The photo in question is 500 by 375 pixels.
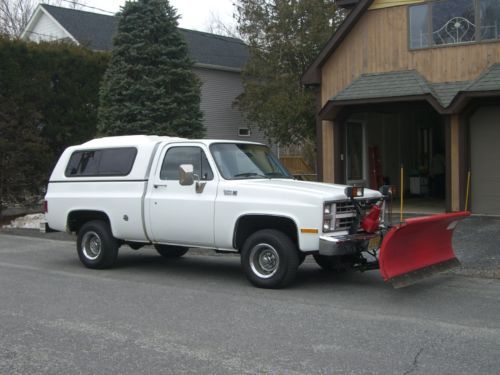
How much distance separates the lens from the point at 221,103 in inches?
1161

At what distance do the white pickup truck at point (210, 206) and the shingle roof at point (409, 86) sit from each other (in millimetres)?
6859

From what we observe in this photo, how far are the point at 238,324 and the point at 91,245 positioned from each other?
450 centimetres

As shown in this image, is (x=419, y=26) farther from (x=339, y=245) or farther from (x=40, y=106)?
(x=40, y=106)

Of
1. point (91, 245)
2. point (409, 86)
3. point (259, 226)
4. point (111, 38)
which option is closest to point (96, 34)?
point (111, 38)

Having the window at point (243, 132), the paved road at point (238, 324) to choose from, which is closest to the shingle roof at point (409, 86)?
the paved road at point (238, 324)

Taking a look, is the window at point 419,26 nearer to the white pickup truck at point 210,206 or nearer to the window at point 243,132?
the white pickup truck at point 210,206

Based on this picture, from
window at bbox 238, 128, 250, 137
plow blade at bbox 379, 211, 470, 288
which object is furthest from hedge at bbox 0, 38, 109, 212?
plow blade at bbox 379, 211, 470, 288

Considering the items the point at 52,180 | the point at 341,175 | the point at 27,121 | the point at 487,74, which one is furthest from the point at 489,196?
the point at 27,121

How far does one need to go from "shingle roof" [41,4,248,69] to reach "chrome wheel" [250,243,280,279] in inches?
737

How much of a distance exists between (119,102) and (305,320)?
44.5 feet

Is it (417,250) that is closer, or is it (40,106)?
(417,250)

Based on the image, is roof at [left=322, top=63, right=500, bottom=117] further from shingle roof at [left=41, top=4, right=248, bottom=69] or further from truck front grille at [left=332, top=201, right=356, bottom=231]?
shingle roof at [left=41, top=4, right=248, bottom=69]

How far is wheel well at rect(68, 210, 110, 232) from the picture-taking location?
10293 mm

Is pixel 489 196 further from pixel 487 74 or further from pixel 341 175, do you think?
pixel 341 175
